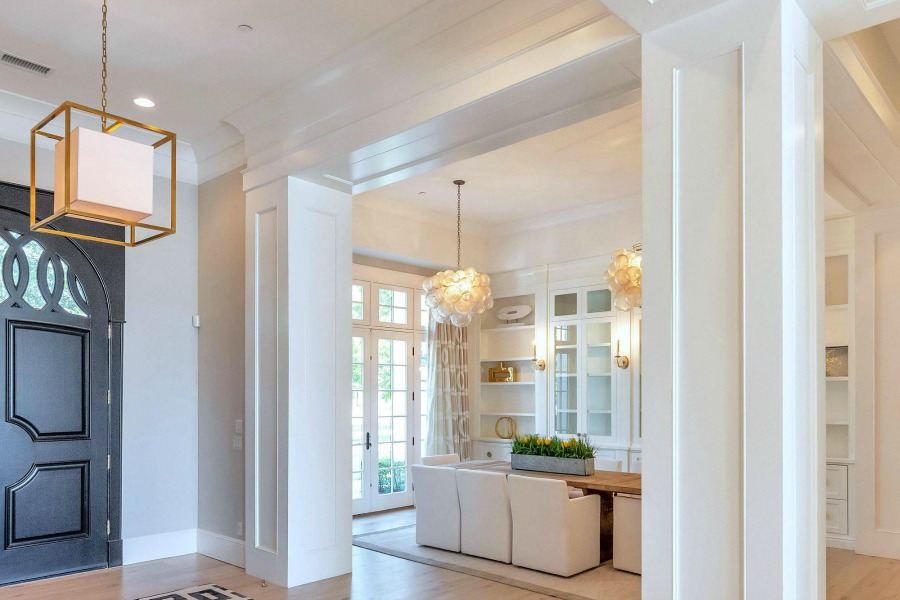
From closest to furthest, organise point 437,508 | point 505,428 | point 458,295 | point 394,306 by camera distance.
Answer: point 437,508, point 458,295, point 394,306, point 505,428


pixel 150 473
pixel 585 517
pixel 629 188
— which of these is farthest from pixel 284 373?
pixel 629 188

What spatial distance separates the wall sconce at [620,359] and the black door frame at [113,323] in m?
4.82

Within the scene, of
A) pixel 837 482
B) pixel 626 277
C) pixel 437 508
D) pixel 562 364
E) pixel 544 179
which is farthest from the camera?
pixel 562 364

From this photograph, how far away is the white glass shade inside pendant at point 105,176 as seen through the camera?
9.50ft

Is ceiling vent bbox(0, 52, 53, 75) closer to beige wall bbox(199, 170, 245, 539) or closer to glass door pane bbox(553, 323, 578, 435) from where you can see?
beige wall bbox(199, 170, 245, 539)

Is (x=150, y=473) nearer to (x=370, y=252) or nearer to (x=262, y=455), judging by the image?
(x=262, y=455)

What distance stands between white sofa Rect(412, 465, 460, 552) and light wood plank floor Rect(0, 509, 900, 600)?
421 mm

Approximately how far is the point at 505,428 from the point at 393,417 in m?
1.56

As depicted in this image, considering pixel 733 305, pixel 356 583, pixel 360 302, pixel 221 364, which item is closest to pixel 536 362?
pixel 360 302

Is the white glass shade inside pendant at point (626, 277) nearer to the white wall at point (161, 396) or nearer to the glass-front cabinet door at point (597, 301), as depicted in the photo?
the glass-front cabinet door at point (597, 301)

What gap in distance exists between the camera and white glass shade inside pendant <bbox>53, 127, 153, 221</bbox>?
290cm

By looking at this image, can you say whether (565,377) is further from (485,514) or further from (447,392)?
(485,514)

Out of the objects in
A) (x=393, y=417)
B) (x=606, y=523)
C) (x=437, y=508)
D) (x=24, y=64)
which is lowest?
(x=606, y=523)

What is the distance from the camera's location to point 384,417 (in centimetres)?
798
